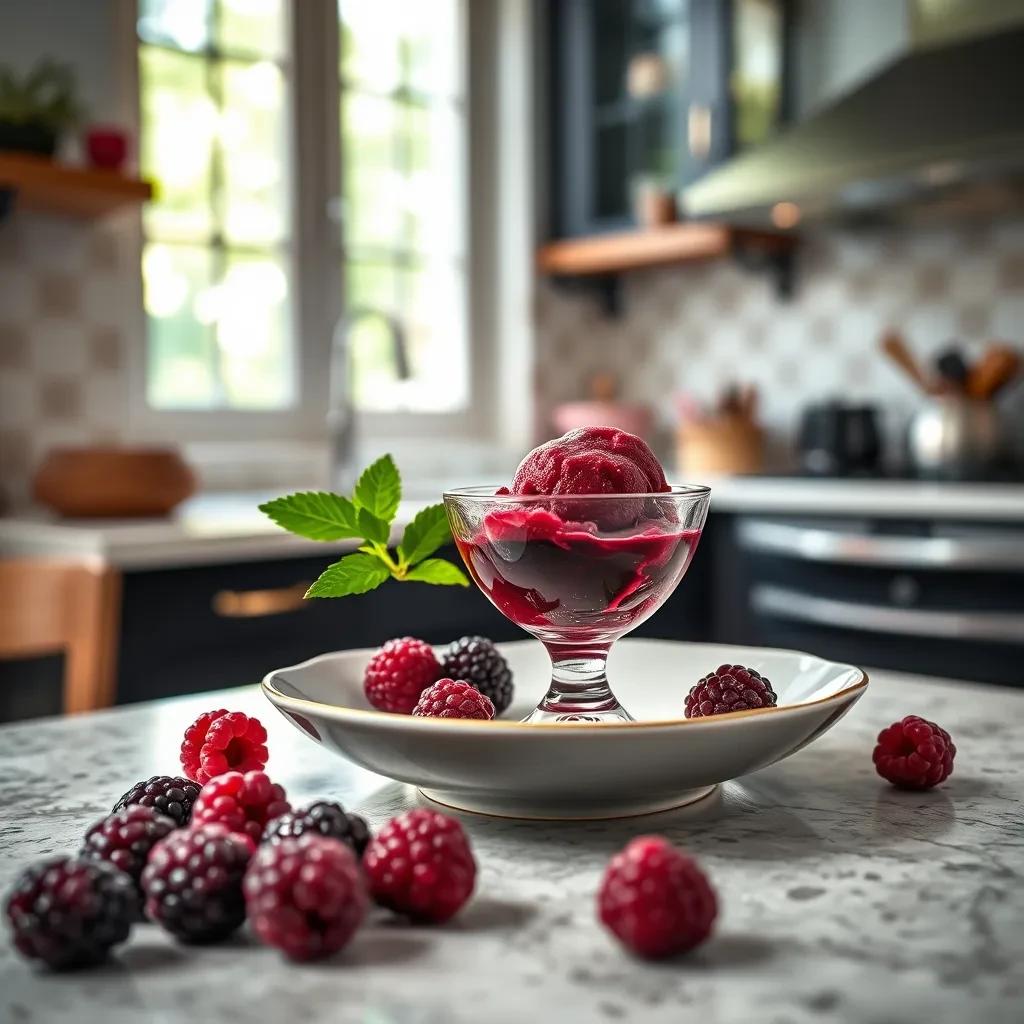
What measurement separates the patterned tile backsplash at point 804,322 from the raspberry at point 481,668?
96.4 inches

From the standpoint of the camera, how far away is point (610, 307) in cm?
376

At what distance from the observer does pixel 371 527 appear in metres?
0.77

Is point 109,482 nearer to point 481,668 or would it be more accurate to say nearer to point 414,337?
point 414,337

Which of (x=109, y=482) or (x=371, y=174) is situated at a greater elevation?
(x=371, y=174)

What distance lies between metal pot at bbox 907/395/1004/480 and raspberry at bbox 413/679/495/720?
7.29 feet

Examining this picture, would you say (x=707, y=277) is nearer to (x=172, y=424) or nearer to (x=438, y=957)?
(x=172, y=424)

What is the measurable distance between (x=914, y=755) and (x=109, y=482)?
1.77 m

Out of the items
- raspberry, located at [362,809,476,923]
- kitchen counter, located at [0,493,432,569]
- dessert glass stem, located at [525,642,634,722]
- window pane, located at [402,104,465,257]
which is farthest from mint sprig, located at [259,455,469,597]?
window pane, located at [402,104,465,257]

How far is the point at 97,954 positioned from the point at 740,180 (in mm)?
2597

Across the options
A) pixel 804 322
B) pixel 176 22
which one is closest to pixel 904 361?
pixel 804 322

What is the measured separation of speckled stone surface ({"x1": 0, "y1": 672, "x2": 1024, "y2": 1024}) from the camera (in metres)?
0.47

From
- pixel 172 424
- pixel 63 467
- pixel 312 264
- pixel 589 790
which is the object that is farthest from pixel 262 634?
pixel 589 790

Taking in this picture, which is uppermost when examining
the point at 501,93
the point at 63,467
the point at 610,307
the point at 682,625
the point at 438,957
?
the point at 501,93

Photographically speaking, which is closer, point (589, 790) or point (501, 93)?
point (589, 790)
